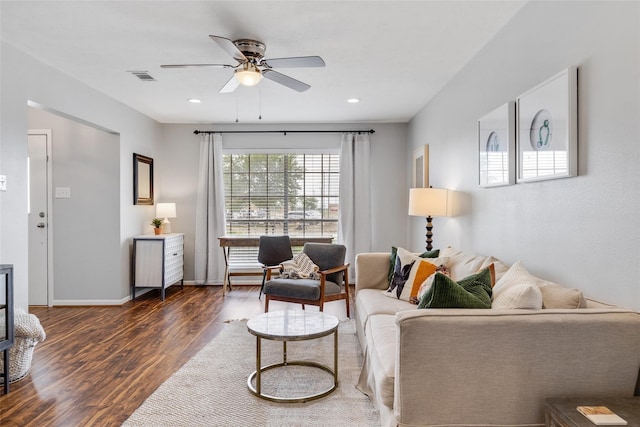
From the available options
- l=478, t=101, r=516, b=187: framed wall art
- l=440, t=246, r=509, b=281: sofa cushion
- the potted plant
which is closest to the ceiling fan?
l=478, t=101, r=516, b=187: framed wall art

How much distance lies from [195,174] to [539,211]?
16.5ft

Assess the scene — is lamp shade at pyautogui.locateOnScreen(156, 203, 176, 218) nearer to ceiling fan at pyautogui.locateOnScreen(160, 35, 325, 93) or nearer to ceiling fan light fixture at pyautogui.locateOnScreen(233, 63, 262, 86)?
ceiling fan at pyautogui.locateOnScreen(160, 35, 325, 93)

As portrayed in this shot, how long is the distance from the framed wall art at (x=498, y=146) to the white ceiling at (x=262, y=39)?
2.01 ft

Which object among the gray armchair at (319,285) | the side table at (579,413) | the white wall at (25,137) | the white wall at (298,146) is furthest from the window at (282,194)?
the side table at (579,413)

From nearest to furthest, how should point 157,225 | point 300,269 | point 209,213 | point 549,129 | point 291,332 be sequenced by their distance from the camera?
point 549,129, point 291,332, point 300,269, point 157,225, point 209,213

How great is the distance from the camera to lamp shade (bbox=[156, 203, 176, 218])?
5750 millimetres

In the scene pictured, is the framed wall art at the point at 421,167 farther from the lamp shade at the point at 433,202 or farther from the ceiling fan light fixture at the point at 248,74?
the ceiling fan light fixture at the point at 248,74

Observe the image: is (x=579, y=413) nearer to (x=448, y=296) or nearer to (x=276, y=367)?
(x=448, y=296)

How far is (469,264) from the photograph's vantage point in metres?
2.91

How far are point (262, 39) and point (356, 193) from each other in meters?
3.37

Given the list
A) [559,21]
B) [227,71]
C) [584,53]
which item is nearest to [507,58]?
[559,21]

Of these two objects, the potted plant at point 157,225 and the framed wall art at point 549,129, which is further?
the potted plant at point 157,225

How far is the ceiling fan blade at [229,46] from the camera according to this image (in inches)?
99.0

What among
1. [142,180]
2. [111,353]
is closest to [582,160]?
[111,353]
